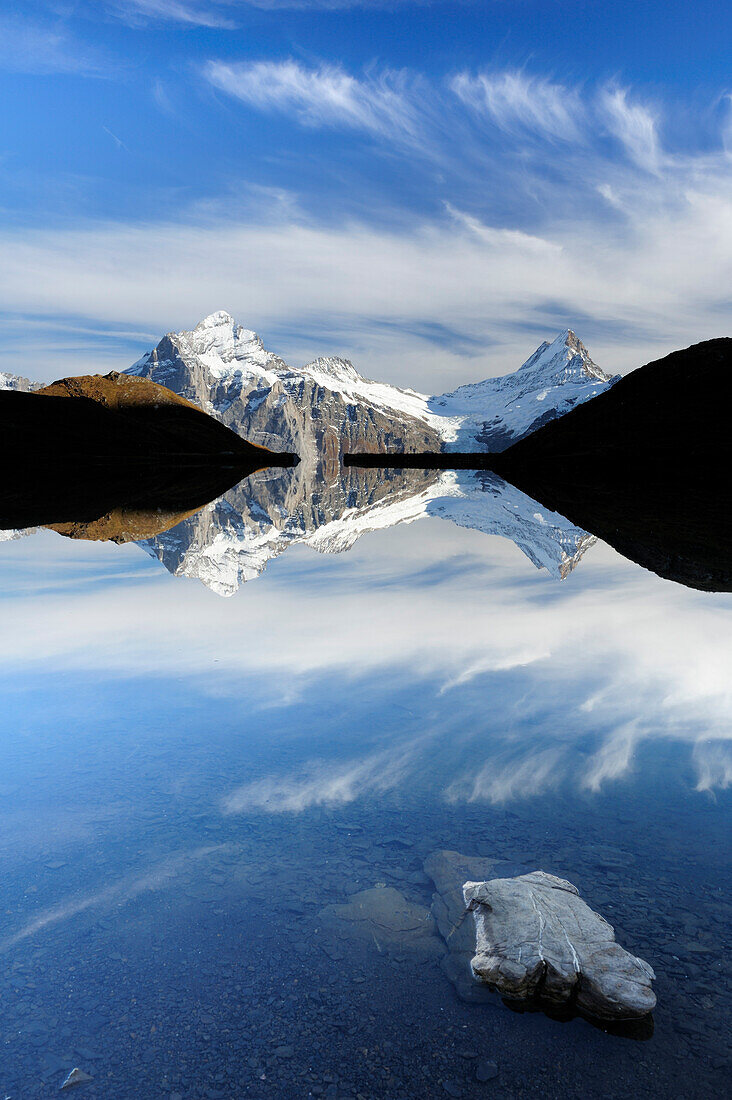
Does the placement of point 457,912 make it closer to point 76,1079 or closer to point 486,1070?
point 486,1070

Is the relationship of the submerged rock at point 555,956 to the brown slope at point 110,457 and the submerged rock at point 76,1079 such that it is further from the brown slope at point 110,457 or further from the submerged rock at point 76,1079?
the brown slope at point 110,457

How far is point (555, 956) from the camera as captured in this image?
1103cm

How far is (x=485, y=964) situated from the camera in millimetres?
11297

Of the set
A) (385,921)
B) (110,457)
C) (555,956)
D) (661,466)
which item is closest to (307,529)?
(110,457)

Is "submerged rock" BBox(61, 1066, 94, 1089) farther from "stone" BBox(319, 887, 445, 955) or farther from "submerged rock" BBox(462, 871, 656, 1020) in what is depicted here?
"submerged rock" BBox(462, 871, 656, 1020)

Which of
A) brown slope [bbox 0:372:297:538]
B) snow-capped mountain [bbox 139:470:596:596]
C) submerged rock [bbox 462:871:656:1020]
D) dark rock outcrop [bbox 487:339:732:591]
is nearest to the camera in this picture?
submerged rock [bbox 462:871:656:1020]

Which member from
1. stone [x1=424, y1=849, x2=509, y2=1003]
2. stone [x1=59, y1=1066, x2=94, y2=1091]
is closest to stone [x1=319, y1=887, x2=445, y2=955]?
stone [x1=424, y1=849, x2=509, y2=1003]

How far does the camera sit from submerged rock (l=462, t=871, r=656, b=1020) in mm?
10555

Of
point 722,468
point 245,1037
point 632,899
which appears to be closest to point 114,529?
point 245,1037

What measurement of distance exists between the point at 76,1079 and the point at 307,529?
3059 centimetres

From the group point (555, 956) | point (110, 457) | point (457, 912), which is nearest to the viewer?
point (555, 956)

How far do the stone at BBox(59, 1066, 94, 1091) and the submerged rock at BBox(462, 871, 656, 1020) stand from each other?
22.2ft

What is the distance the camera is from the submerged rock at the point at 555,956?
10555 mm

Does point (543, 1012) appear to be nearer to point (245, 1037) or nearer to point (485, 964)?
point (485, 964)
